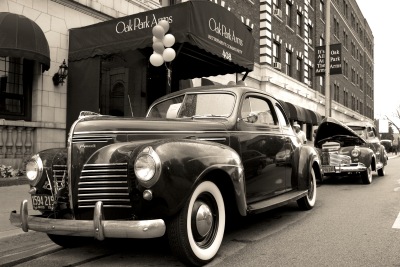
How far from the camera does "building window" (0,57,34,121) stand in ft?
30.8

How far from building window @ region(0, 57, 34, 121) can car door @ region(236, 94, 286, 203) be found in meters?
6.54

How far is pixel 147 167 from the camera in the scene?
3402 mm

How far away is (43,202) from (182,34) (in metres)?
6.21

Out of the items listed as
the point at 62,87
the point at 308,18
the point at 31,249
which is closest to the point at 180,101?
the point at 31,249

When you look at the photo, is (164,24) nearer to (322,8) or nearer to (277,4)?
(277,4)

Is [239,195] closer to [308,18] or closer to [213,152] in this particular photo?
[213,152]

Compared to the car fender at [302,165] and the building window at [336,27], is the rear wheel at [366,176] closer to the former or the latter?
the car fender at [302,165]

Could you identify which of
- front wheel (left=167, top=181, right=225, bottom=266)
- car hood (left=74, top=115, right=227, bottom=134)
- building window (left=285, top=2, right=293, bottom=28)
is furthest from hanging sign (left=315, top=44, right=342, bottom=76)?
front wheel (left=167, top=181, right=225, bottom=266)

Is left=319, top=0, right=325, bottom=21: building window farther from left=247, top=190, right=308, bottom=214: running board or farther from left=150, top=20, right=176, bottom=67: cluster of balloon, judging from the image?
left=247, top=190, right=308, bottom=214: running board

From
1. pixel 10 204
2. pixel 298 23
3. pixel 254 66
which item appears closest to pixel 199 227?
pixel 10 204

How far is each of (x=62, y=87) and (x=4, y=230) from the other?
6227mm

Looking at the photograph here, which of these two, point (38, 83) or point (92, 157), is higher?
point (38, 83)

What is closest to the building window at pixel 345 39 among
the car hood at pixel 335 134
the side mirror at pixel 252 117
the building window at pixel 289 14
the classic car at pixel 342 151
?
the building window at pixel 289 14

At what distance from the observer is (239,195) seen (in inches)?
165
